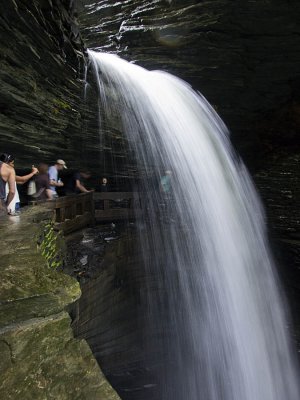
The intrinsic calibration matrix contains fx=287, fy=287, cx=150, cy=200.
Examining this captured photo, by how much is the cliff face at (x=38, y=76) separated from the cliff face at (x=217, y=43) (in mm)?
2962

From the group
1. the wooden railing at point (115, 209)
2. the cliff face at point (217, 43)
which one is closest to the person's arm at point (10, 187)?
the wooden railing at point (115, 209)

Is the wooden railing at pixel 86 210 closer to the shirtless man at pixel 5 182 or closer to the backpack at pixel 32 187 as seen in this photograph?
the backpack at pixel 32 187

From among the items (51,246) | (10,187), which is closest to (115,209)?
(51,246)

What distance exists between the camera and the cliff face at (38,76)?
Answer: 15.7 feet

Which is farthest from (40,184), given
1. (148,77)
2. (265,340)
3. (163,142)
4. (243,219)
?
(265,340)

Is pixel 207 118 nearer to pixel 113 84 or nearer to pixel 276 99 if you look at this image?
pixel 276 99

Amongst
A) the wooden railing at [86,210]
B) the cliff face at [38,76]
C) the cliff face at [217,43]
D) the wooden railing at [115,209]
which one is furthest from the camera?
the wooden railing at [115,209]

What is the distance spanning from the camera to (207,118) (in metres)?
9.42

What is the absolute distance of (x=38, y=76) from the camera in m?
5.91

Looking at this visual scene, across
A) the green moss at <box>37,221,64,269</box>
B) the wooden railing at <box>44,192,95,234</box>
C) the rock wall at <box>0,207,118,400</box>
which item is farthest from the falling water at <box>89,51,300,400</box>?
the rock wall at <box>0,207,118,400</box>

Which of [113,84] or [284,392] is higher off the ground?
[113,84]

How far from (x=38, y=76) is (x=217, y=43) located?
5063 mm

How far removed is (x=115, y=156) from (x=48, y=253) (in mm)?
6766

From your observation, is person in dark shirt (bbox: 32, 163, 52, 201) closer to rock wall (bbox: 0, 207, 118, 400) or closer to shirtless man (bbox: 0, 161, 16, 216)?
shirtless man (bbox: 0, 161, 16, 216)
